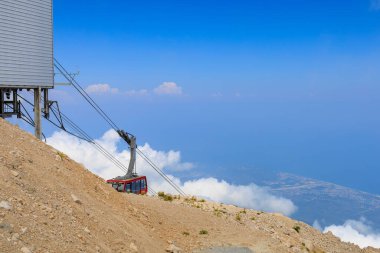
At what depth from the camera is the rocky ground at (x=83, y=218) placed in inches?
640

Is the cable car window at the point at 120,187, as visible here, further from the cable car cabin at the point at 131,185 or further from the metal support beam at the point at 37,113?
the metal support beam at the point at 37,113

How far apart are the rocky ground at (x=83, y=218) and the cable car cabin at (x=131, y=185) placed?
11060 mm

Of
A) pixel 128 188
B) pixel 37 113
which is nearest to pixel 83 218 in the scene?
pixel 37 113

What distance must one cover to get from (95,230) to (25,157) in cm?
506

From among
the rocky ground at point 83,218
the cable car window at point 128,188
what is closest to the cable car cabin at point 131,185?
the cable car window at point 128,188

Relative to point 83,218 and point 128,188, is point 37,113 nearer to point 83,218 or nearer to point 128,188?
point 128,188

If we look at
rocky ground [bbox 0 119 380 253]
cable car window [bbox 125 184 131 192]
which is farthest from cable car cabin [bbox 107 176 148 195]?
rocky ground [bbox 0 119 380 253]

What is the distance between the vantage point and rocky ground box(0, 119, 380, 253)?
16266 millimetres

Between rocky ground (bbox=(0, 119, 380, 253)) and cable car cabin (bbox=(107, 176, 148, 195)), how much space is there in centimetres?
1106

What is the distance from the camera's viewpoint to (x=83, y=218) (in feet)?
63.0

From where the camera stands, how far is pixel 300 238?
34.3 metres

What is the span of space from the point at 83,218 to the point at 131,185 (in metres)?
22.4

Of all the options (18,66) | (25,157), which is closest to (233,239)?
(25,157)

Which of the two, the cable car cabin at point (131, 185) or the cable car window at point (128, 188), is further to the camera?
the cable car window at point (128, 188)
